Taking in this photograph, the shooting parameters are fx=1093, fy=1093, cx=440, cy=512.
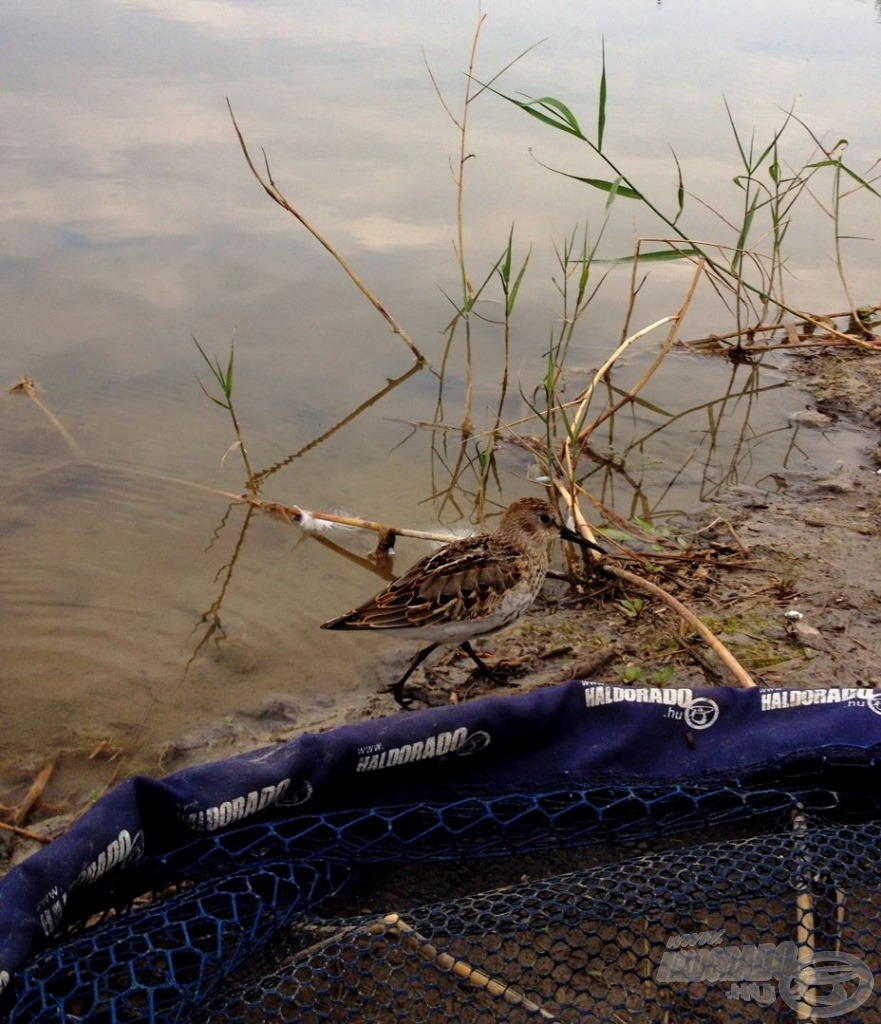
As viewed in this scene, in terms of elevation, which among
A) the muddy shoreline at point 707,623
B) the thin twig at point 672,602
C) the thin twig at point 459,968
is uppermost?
the thin twig at point 459,968

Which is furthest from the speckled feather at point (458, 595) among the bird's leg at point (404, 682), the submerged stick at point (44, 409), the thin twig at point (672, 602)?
the submerged stick at point (44, 409)

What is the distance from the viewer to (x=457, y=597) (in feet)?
16.1

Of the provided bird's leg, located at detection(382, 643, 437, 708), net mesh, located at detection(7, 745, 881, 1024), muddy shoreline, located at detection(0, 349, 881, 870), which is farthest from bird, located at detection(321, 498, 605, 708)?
net mesh, located at detection(7, 745, 881, 1024)

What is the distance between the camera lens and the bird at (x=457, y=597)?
489 cm

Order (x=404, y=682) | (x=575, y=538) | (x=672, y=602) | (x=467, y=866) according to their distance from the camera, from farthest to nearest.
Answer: (x=575, y=538), (x=672, y=602), (x=404, y=682), (x=467, y=866)

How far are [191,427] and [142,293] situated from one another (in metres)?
2.01

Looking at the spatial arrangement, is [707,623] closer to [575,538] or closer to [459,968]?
[575,538]

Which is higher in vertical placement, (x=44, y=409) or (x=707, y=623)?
(x=44, y=409)

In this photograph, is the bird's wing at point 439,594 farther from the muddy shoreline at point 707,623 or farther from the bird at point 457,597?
the muddy shoreline at point 707,623

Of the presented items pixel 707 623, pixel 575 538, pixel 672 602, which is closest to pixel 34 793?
pixel 575 538

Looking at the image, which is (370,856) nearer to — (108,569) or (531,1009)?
(531,1009)

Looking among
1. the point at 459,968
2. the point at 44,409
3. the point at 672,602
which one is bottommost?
the point at 672,602

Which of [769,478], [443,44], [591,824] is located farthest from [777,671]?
[443,44]

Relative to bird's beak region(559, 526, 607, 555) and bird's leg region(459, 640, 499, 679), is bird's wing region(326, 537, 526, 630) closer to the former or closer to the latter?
bird's leg region(459, 640, 499, 679)
